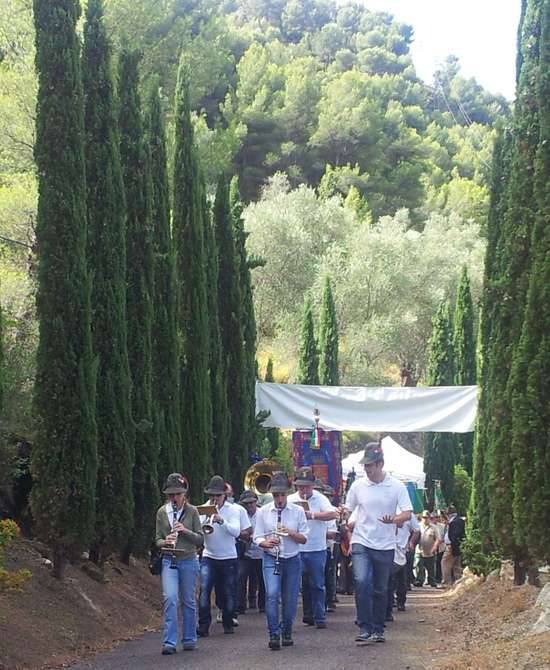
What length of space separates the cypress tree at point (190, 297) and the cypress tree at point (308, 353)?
18354mm

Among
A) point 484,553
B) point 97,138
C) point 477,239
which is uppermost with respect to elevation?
point 477,239

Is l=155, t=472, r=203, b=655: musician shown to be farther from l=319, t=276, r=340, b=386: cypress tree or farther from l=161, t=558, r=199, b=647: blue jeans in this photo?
l=319, t=276, r=340, b=386: cypress tree

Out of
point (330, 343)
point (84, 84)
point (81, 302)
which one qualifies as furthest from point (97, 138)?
point (330, 343)

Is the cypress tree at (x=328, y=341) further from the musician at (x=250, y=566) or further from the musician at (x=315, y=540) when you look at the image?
the musician at (x=315, y=540)

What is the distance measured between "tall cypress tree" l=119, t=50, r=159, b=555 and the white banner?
24.8 ft

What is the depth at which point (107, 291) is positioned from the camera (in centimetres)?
1572

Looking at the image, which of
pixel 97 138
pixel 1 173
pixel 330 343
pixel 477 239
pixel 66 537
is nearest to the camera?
pixel 66 537

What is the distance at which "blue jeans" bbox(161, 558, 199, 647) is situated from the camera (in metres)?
11.5

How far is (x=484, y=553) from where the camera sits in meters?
17.8

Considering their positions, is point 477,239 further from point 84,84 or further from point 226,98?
point 84,84

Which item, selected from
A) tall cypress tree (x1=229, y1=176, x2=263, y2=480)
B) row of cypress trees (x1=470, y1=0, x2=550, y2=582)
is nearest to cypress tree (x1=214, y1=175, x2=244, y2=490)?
tall cypress tree (x1=229, y1=176, x2=263, y2=480)

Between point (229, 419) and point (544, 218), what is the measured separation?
13899 millimetres

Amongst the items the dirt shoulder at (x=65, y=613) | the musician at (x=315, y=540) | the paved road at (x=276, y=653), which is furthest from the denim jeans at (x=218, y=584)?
the dirt shoulder at (x=65, y=613)

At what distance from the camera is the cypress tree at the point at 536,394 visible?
473 inches
